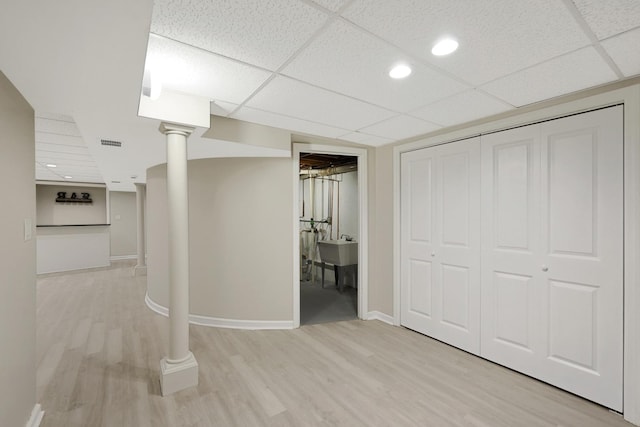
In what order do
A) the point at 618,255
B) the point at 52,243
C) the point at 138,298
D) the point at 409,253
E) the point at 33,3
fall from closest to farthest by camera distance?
the point at 33,3 < the point at 618,255 < the point at 409,253 < the point at 138,298 < the point at 52,243

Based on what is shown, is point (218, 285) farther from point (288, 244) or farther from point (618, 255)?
point (618, 255)

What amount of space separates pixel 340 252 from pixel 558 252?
9.64 ft

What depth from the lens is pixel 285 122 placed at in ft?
8.88

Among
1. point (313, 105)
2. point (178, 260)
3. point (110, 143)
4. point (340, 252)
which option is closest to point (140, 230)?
point (110, 143)

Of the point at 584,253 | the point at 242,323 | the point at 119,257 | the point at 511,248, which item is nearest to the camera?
the point at 584,253

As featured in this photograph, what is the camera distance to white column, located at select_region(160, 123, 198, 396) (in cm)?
214

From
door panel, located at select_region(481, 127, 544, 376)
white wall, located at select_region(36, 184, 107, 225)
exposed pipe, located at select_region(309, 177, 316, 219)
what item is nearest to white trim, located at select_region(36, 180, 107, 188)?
white wall, located at select_region(36, 184, 107, 225)

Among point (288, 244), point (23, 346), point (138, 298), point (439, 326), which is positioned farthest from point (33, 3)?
point (138, 298)

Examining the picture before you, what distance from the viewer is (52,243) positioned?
21.7 ft

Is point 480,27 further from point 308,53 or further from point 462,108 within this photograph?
point 462,108

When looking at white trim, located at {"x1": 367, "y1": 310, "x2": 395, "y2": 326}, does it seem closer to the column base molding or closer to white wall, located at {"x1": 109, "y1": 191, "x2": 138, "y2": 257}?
the column base molding

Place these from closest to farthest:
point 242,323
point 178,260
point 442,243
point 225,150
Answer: point 178,260, point 225,150, point 442,243, point 242,323

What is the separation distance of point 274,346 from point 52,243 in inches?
273

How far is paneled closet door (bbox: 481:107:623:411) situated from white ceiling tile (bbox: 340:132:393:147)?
1.09 m
